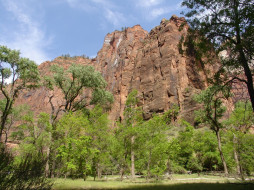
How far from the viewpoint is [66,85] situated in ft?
89.5

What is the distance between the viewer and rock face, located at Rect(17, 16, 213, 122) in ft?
230

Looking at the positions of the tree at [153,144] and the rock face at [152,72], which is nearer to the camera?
the tree at [153,144]

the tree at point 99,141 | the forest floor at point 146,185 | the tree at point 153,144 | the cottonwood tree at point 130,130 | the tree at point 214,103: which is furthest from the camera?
the cottonwood tree at point 130,130

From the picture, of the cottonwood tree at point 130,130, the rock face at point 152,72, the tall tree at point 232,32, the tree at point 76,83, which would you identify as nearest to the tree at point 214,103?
the tall tree at point 232,32

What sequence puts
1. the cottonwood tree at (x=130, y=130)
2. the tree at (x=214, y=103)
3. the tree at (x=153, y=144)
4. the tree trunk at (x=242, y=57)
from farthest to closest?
the cottonwood tree at (x=130, y=130) → the tree at (x=153, y=144) → the tree at (x=214, y=103) → the tree trunk at (x=242, y=57)

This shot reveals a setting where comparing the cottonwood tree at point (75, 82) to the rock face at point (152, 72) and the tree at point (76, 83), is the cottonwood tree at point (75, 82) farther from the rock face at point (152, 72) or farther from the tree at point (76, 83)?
the rock face at point (152, 72)

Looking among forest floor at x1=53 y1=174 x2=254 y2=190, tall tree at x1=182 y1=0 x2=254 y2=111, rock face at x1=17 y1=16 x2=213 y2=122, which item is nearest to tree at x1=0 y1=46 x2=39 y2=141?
forest floor at x1=53 y1=174 x2=254 y2=190

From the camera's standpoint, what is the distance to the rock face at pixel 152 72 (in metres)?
70.0

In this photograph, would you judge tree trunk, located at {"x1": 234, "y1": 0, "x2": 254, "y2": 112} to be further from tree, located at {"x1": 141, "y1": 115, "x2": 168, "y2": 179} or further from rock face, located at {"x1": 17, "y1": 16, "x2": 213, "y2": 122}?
rock face, located at {"x1": 17, "y1": 16, "x2": 213, "y2": 122}

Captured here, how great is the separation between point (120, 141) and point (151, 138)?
11.8 ft

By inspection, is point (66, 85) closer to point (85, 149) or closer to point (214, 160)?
point (85, 149)

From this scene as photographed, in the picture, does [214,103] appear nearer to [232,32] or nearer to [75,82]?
[232,32]

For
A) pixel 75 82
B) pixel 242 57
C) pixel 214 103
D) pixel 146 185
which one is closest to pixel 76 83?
pixel 75 82

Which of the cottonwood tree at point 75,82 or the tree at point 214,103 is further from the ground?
the cottonwood tree at point 75,82
